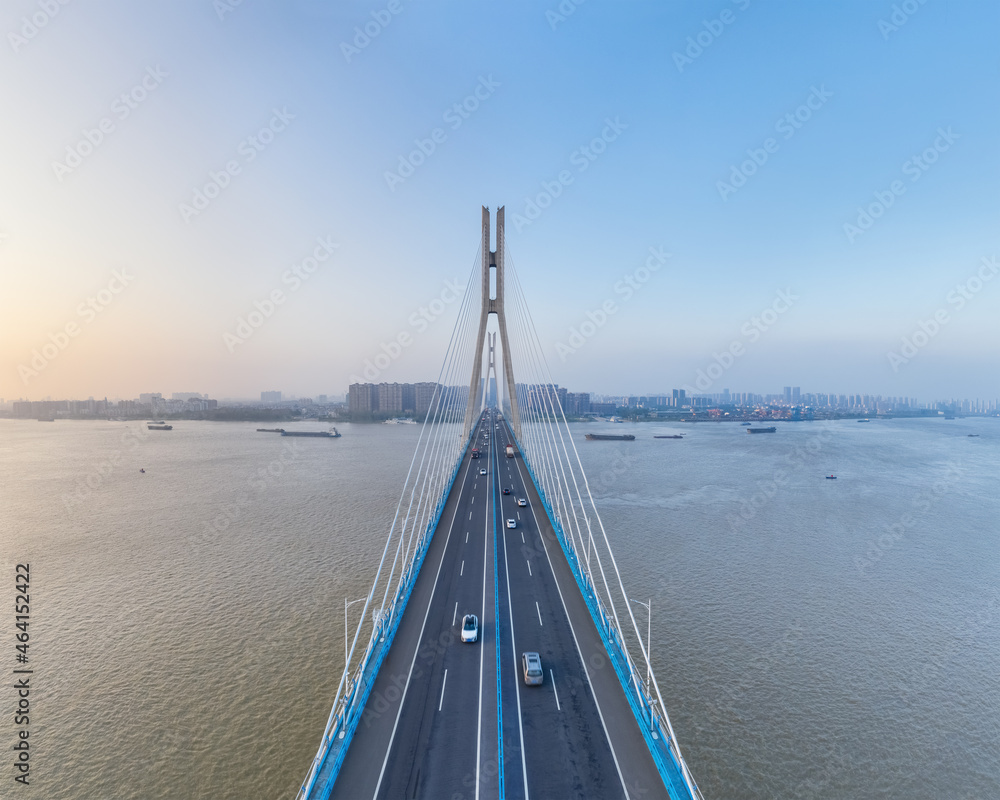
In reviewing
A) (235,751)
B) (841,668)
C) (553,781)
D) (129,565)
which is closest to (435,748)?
(553,781)

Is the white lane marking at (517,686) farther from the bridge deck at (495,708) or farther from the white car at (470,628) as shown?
the white car at (470,628)

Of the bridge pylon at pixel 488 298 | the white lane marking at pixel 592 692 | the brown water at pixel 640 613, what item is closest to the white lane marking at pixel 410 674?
the brown water at pixel 640 613

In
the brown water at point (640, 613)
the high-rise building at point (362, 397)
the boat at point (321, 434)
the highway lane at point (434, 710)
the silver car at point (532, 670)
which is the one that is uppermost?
the high-rise building at point (362, 397)

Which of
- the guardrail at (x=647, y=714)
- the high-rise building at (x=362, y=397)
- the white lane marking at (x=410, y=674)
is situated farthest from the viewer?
the high-rise building at (x=362, y=397)

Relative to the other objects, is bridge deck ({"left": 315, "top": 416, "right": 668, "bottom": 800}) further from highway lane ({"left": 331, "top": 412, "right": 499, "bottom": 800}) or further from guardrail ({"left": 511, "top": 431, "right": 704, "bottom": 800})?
guardrail ({"left": 511, "top": 431, "right": 704, "bottom": 800})

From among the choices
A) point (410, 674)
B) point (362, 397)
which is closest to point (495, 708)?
point (410, 674)

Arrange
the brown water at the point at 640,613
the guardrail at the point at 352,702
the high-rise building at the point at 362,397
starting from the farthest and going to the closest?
the high-rise building at the point at 362,397, the brown water at the point at 640,613, the guardrail at the point at 352,702

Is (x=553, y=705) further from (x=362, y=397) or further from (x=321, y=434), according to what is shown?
(x=362, y=397)
